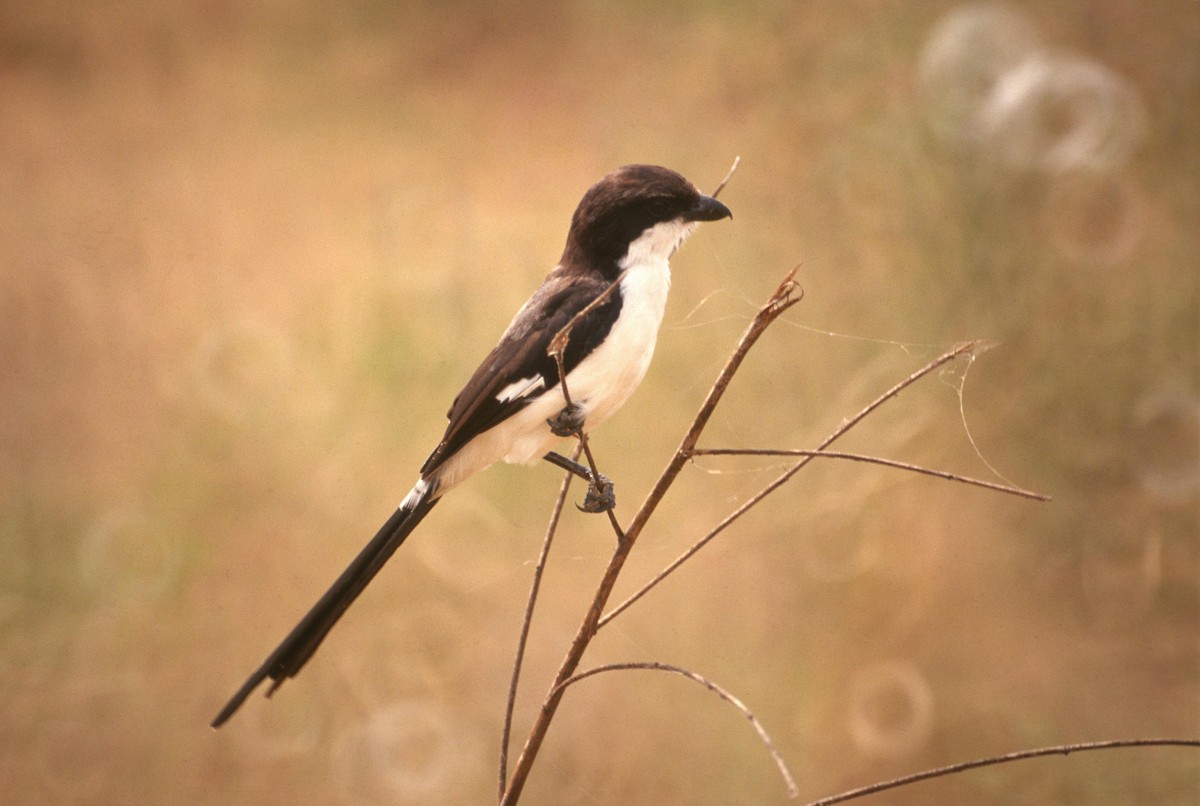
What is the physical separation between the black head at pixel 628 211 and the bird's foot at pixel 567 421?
13 centimetres

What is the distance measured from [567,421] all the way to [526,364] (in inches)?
2.2

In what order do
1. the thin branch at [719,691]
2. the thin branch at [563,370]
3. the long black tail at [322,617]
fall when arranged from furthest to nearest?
the long black tail at [322,617]
the thin branch at [563,370]
the thin branch at [719,691]

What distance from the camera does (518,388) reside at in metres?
0.83

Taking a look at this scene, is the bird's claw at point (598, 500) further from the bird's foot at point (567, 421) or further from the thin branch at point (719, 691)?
the thin branch at point (719, 691)

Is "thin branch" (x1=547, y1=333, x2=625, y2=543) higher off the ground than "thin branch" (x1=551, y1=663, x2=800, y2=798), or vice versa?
"thin branch" (x1=547, y1=333, x2=625, y2=543)

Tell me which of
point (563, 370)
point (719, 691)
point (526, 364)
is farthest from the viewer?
point (526, 364)

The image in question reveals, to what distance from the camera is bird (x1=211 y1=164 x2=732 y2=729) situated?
0.83 meters

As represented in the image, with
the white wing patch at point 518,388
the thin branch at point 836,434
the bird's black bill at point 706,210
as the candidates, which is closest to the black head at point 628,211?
the bird's black bill at point 706,210

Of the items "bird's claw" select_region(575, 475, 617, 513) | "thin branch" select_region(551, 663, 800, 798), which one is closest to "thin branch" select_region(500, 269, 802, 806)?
"thin branch" select_region(551, 663, 800, 798)

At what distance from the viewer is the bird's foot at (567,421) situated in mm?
823

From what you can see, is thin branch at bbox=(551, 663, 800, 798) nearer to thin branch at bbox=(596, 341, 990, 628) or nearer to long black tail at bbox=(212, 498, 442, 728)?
thin branch at bbox=(596, 341, 990, 628)

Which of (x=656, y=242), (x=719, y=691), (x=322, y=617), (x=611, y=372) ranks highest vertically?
(x=656, y=242)

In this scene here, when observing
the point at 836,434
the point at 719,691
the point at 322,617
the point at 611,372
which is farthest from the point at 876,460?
the point at 322,617

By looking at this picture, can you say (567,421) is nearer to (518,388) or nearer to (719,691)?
(518,388)
